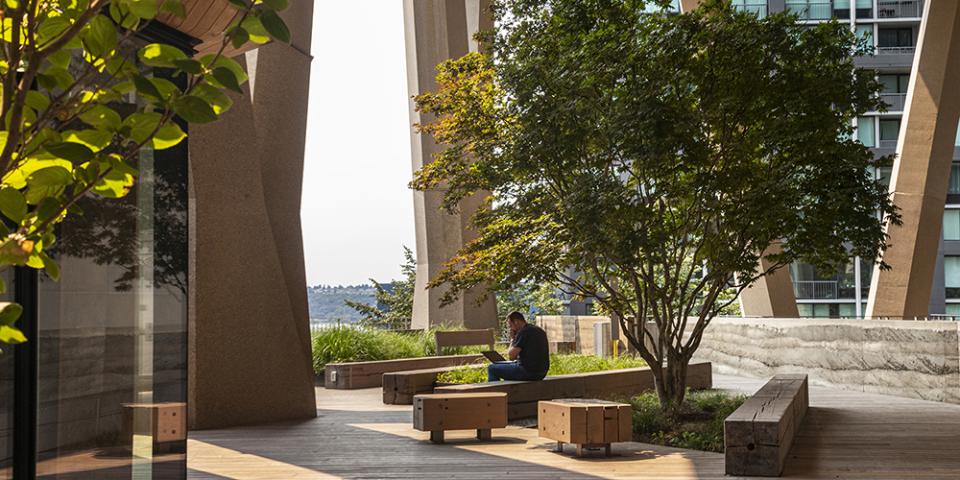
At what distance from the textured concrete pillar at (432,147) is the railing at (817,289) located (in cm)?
3623

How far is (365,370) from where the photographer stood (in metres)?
17.2

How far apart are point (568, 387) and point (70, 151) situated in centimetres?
1174

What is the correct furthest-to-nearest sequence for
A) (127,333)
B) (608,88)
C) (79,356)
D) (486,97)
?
(486,97) < (608,88) < (127,333) < (79,356)

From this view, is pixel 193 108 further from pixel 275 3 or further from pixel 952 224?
pixel 952 224

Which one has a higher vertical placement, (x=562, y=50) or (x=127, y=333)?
(x=562, y=50)

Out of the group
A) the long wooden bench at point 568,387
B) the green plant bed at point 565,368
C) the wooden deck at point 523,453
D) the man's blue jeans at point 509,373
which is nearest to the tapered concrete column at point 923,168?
the green plant bed at point 565,368

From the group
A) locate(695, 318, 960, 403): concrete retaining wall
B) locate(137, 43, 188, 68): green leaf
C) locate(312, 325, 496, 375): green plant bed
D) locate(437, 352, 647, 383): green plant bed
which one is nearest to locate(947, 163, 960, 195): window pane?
locate(695, 318, 960, 403): concrete retaining wall

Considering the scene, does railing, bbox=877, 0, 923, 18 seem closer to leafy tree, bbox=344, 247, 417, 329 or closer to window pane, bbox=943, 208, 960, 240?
window pane, bbox=943, 208, 960, 240

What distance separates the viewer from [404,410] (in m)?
13.5

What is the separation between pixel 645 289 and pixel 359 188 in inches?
2393

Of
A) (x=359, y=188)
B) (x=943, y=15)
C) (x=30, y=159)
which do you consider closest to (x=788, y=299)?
(x=943, y=15)

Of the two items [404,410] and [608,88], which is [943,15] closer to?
[608,88]

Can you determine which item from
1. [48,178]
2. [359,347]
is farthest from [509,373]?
Result: [48,178]

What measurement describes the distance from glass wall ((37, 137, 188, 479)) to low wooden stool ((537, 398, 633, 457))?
4.35m
